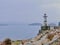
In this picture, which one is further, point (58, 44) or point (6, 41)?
point (58, 44)

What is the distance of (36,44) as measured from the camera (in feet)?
18.1

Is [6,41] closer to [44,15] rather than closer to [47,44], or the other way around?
[47,44]

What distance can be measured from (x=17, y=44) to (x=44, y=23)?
717cm

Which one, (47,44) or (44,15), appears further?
(44,15)

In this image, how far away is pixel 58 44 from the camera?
4871 millimetres

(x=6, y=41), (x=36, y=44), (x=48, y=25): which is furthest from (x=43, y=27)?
(x=6, y=41)

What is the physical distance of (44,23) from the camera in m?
13.5

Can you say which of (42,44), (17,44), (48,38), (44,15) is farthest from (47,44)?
(44,15)

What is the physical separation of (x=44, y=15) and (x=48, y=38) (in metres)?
6.96

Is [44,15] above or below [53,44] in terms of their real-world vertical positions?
above

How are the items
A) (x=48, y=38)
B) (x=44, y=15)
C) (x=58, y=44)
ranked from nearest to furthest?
1. (x=58, y=44)
2. (x=48, y=38)
3. (x=44, y=15)

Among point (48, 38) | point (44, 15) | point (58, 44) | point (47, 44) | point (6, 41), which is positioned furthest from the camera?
point (44, 15)

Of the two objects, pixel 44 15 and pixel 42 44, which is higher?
pixel 44 15

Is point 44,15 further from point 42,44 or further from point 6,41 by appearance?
point 6,41
